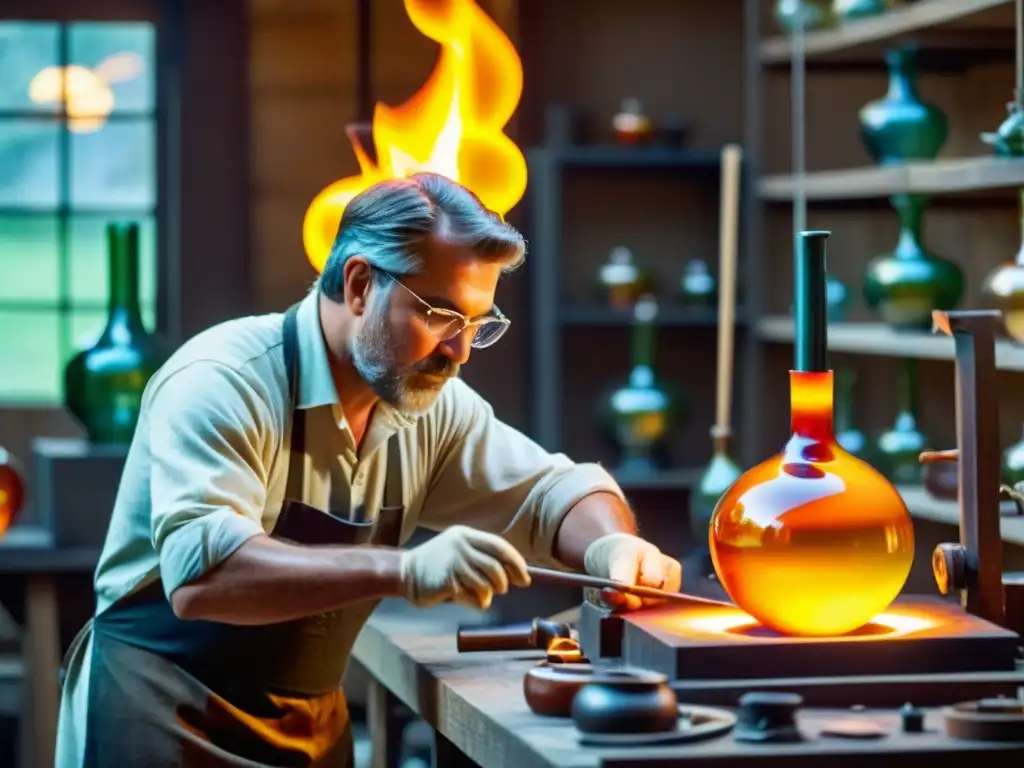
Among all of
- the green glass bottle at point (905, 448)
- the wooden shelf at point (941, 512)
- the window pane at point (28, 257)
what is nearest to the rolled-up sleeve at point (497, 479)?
the wooden shelf at point (941, 512)

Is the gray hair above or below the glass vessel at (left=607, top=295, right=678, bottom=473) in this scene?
above

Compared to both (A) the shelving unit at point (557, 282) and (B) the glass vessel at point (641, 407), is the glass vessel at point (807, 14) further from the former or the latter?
(B) the glass vessel at point (641, 407)

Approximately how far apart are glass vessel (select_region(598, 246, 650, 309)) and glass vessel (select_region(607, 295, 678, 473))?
0.07 metres

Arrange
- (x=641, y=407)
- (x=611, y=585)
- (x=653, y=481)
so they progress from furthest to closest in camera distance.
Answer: (x=641, y=407) < (x=653, y=481) < (x=611, y=585)

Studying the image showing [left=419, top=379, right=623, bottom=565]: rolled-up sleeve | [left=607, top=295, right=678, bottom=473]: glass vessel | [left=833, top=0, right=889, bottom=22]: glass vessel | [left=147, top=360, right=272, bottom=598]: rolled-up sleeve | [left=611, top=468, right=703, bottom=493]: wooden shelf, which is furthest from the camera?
[left=607, top=295, right=678, bottom=473]: glass vessel

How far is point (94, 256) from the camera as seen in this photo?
18.4 ft

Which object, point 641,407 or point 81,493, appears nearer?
point 81,493

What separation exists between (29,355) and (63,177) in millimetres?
553

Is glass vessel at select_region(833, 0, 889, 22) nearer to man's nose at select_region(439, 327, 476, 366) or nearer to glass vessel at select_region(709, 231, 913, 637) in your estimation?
man's nose at select_region(439, 327, 476, 366)

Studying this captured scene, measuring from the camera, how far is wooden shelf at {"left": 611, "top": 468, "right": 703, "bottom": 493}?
526cm

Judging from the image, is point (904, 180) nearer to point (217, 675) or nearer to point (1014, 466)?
point (1014, 466)

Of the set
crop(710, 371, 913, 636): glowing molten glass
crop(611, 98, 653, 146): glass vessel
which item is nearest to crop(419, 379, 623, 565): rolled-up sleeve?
crop(710, 371, 913, 636): glowing molten glass

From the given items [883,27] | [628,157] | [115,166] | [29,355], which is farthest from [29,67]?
[883,27]

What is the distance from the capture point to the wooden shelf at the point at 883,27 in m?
4.35
